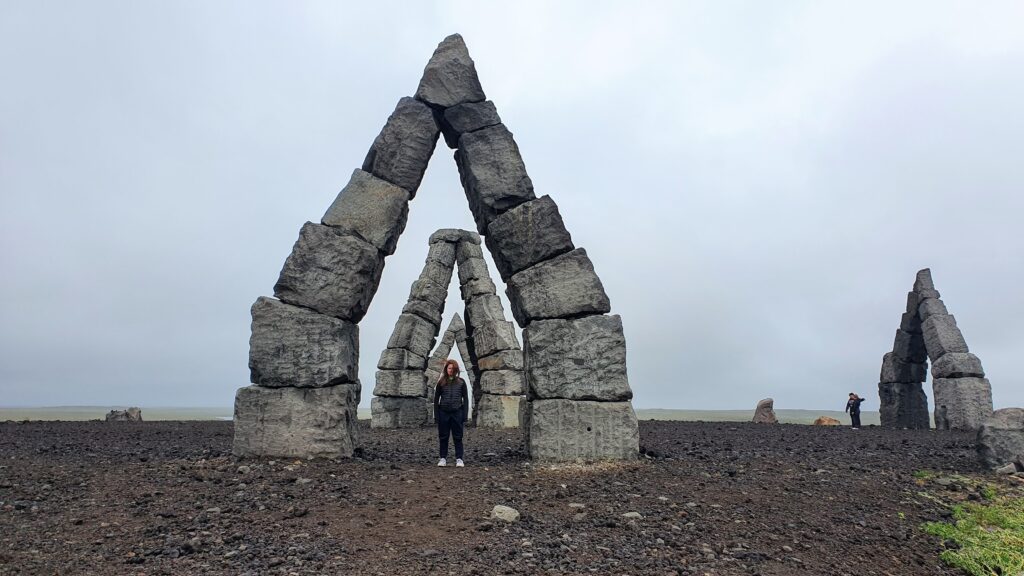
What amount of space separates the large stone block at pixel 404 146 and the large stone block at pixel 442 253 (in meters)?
8.60

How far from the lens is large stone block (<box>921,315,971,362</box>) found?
15.6m

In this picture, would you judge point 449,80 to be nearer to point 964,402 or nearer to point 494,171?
point 494,171

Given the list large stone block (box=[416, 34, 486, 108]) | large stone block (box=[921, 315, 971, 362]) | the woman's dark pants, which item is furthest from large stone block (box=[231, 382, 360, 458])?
large stone block (box=[921, 315, 971, 362])

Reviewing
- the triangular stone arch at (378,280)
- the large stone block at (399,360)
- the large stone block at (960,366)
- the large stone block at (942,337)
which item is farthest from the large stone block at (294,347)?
the large stone block at (942,337)

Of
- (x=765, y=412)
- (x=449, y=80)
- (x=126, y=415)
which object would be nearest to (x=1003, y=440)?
(x=449, y=80)

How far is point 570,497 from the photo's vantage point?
568 cm

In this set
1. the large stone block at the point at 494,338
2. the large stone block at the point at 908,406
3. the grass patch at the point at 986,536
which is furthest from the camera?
the large stone block at the point at 908,406

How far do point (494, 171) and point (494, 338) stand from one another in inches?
317

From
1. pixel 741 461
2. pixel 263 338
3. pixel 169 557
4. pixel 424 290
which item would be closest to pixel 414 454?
pixel 263 338

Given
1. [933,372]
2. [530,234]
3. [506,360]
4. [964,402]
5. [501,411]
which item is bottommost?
[501,411]

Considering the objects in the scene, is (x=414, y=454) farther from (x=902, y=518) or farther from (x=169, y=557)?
(x=902, y=518)

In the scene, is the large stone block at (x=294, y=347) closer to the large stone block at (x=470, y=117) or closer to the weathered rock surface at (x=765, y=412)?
the large stone block at (x=470, y=117)

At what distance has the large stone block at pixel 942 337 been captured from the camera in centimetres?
1557

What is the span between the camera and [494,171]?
7.95 metres
